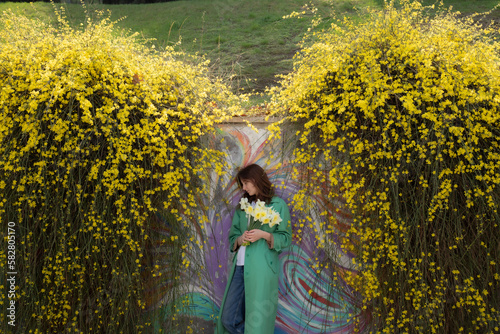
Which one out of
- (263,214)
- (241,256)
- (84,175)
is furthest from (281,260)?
(84,175)

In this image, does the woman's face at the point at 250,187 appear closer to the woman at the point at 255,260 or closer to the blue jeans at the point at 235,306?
the woman at the point at 255,260

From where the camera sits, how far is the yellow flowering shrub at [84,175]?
2002mm

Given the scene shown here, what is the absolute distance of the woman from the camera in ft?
6.95

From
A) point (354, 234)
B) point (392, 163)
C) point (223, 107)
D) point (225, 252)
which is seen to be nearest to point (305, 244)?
point (354, 234)

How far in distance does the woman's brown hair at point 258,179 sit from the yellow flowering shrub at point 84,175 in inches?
6.6

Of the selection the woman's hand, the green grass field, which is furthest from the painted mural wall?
the green grass field

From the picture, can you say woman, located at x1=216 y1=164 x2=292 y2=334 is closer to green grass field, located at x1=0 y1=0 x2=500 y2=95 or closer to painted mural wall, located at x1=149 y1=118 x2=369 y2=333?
painted mural wall, located at x1=149 y1=118 x2=369 y2=333

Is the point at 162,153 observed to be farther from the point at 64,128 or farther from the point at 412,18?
the point at 412,18

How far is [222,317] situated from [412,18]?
2119mm

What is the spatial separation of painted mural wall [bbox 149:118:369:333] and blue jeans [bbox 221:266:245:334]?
0.16 metres

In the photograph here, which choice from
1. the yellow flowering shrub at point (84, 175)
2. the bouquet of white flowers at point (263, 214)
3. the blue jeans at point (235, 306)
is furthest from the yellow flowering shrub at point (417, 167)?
the yellow flowering shrub at point (84, 175)

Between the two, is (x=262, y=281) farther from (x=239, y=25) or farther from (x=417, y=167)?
(x=239, y=25)

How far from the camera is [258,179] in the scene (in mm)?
2283

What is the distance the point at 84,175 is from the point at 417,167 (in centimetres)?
179
